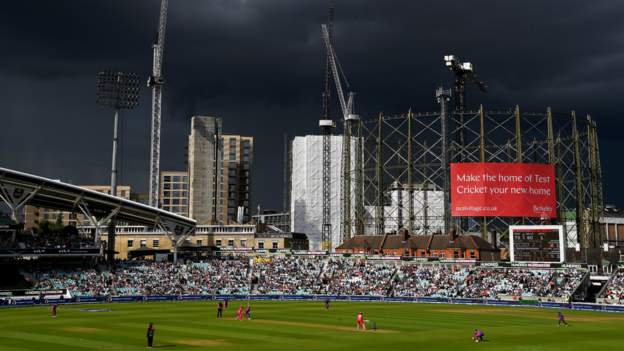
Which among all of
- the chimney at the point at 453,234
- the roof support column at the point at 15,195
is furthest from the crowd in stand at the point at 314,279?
the chimney at the point at 453,234

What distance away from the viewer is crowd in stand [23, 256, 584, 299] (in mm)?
91562

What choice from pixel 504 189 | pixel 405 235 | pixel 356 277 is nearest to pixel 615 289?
pixel 504 189

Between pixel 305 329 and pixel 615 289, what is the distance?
49201 mm

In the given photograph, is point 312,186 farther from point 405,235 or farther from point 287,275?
point 287,275

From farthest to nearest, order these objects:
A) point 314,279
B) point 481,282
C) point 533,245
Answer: point 314,279
point 533,245
point 481,282

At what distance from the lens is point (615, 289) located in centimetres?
8381

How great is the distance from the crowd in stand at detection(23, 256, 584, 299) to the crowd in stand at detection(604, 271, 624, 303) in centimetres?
48

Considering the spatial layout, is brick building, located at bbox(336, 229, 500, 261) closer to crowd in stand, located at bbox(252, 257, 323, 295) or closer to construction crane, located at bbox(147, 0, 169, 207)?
crowd in stand, located at bbox(252, 257, 323, 295)

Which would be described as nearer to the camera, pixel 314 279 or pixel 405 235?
pixel 314 279

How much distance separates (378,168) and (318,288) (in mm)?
27767

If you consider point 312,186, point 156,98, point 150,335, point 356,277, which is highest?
point 156,98

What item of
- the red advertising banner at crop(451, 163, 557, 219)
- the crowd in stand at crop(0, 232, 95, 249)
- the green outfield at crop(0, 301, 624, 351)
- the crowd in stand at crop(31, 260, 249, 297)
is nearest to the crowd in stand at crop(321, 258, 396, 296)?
the crowd in stand at crop(31, 260, 249, 297)

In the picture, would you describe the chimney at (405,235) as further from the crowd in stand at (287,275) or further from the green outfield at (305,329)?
the green outfield at (305,329)

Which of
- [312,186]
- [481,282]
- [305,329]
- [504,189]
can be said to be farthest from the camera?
[312,186]
